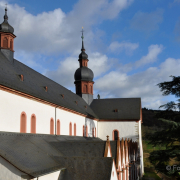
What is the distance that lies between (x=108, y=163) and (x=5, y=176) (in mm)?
6269

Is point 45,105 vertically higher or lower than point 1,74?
lower

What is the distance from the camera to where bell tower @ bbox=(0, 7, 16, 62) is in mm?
23469

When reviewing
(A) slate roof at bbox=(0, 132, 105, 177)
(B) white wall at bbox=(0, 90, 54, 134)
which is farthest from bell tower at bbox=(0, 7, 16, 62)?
(A) slate roof at bbox=(0, 132, 105, 177)

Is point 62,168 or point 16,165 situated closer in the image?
point 16,165

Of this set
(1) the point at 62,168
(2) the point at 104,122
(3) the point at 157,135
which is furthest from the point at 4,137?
(2) the point at 104,122

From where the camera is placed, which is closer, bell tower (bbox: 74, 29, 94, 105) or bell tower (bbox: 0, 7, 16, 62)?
bell tower (bbox: 0, 7, 16, 62)

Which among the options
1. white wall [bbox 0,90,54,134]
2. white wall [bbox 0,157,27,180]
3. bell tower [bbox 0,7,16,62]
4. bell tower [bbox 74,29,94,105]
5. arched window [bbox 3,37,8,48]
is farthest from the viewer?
bell tower [bbox 74,29,94,105]

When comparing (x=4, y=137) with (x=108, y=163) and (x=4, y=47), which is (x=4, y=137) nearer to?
(x=108, y=163)

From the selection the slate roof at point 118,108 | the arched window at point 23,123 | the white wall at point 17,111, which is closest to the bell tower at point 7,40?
the white wall at point 17,111

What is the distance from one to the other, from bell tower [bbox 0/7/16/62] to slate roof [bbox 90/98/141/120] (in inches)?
911

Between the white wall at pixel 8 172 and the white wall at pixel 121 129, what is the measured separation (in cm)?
3103

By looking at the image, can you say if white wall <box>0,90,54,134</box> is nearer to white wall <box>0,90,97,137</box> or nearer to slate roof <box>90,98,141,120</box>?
white wall <box>0,90,97,137</box>

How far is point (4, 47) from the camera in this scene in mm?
23531

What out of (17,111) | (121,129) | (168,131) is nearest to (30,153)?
(17,111)
